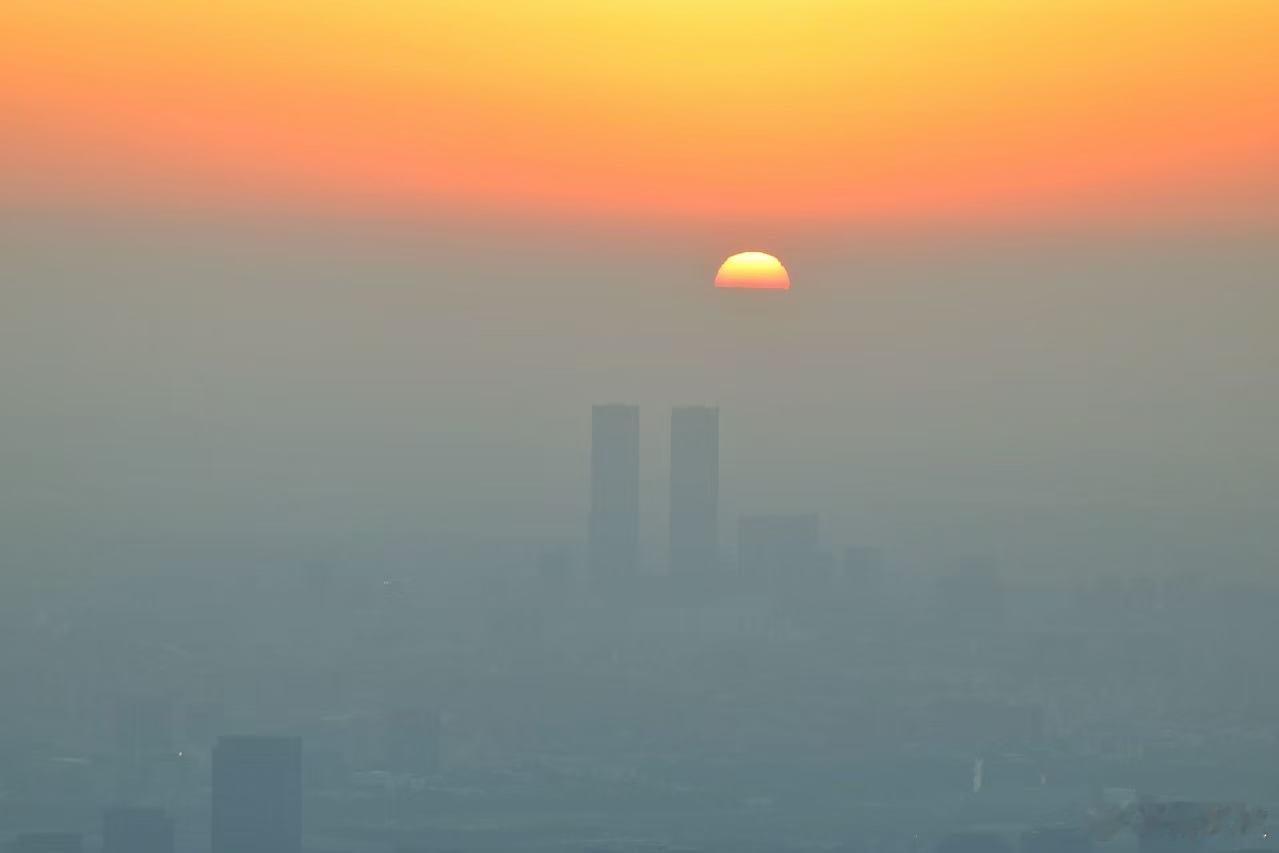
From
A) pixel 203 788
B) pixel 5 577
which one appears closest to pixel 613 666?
pixel 203 788

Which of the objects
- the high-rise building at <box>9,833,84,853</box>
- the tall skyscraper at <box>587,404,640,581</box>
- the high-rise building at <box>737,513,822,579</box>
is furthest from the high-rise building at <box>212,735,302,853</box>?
the high-rise building at <box>737,513,822,579</box>

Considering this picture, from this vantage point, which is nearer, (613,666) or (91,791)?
(91,791)

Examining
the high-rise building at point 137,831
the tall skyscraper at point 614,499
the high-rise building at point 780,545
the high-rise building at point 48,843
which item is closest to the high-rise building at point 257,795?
the high-rise building at point 137,831

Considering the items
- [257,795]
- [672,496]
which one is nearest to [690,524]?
[672,496]

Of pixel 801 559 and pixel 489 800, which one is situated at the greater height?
pixel 801 559

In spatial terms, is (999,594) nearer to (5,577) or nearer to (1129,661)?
(1129,661)

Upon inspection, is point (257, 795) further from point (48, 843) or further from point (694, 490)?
point (694, 490)
